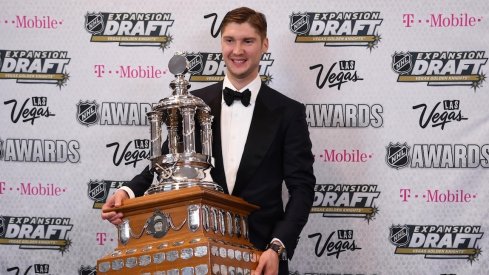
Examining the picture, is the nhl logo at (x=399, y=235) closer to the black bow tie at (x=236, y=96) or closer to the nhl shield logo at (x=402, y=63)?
the nhl shield logo at (x=402, y=63)

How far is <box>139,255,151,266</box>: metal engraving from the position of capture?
3038 mm

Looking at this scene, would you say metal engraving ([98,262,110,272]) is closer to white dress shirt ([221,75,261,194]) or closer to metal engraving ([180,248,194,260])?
metal engraving ([180,248,194,260])

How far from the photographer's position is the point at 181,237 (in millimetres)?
3043

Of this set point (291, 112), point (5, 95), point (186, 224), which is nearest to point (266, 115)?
point (291, 112)

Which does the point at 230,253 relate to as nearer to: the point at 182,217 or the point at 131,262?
the point at 182,217

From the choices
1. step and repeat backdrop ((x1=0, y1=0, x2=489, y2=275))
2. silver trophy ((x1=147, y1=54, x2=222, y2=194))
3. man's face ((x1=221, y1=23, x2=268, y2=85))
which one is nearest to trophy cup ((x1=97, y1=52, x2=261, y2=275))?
silver trophy ((x1=147, y1=54, x2=222, y2=194))

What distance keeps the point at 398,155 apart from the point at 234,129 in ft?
3.03

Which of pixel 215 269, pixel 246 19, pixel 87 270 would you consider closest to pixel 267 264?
pixel 215 269

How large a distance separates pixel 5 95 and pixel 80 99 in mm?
370

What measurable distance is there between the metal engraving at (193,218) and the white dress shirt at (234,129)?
0.49m

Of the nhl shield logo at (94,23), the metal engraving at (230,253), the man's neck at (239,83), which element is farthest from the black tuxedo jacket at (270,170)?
the nhl shield logo at (94,23)

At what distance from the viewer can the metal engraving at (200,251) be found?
9.63 feet

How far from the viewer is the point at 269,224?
11.4 ft

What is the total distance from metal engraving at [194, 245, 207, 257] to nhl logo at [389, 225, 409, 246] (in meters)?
1.41
